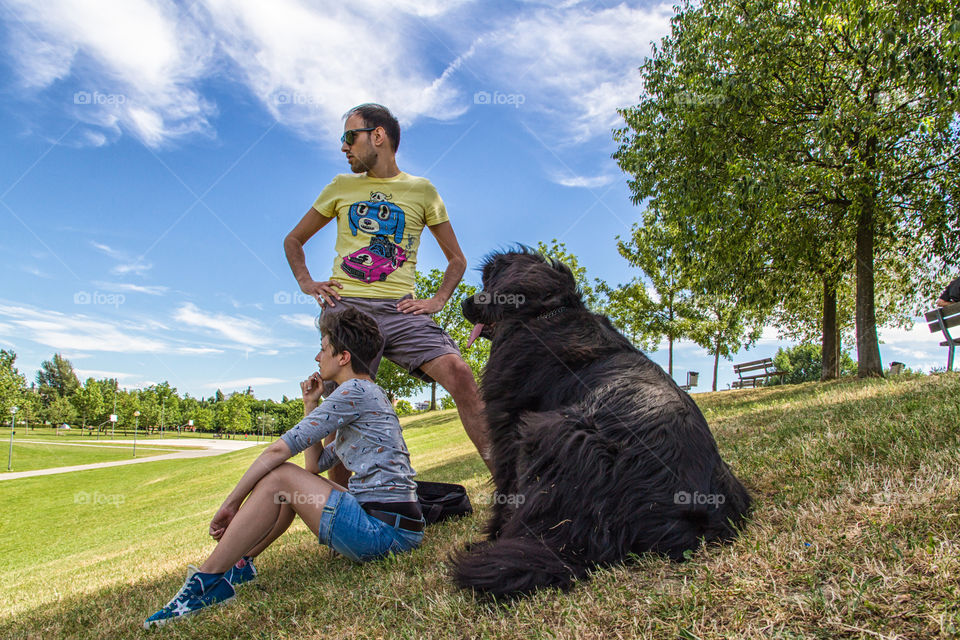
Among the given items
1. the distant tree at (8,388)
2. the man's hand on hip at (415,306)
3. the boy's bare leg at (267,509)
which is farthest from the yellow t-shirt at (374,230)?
the distant tree at (8,388)

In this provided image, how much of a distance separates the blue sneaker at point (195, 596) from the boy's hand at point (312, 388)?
1.01 meters

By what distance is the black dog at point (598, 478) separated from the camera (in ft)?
6.59

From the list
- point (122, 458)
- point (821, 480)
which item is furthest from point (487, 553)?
point (122, 458)

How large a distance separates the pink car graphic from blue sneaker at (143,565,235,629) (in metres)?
1.97

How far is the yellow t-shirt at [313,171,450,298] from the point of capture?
12.1ft

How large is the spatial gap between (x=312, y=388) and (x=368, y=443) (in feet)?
1.88

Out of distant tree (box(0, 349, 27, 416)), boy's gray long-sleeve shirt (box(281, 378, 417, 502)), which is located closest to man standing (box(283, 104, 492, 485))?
boy's gray long-sleeve shirt (box(281, 378, 417, 502))

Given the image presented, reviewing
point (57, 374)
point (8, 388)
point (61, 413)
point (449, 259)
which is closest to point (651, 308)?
point (449, 259)

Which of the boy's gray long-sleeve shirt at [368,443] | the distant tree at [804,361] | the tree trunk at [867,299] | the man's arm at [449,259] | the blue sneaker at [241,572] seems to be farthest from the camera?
the distant tree at [804,361]

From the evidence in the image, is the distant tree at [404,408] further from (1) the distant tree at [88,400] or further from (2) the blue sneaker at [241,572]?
(1) the distant tree at [88,400]

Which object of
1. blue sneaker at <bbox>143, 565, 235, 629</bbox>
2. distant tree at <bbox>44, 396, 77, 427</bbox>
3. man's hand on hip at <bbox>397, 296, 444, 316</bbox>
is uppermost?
man's hand on hip at <bbox>397, 296, 444, 316</bbox>

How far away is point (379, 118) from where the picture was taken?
12.5 ft

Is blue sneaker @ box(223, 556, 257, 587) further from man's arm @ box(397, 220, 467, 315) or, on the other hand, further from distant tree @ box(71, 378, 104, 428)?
distant tree @ box(71, 378, 104, 428)

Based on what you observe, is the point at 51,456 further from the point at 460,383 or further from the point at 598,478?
the point at 598,478
